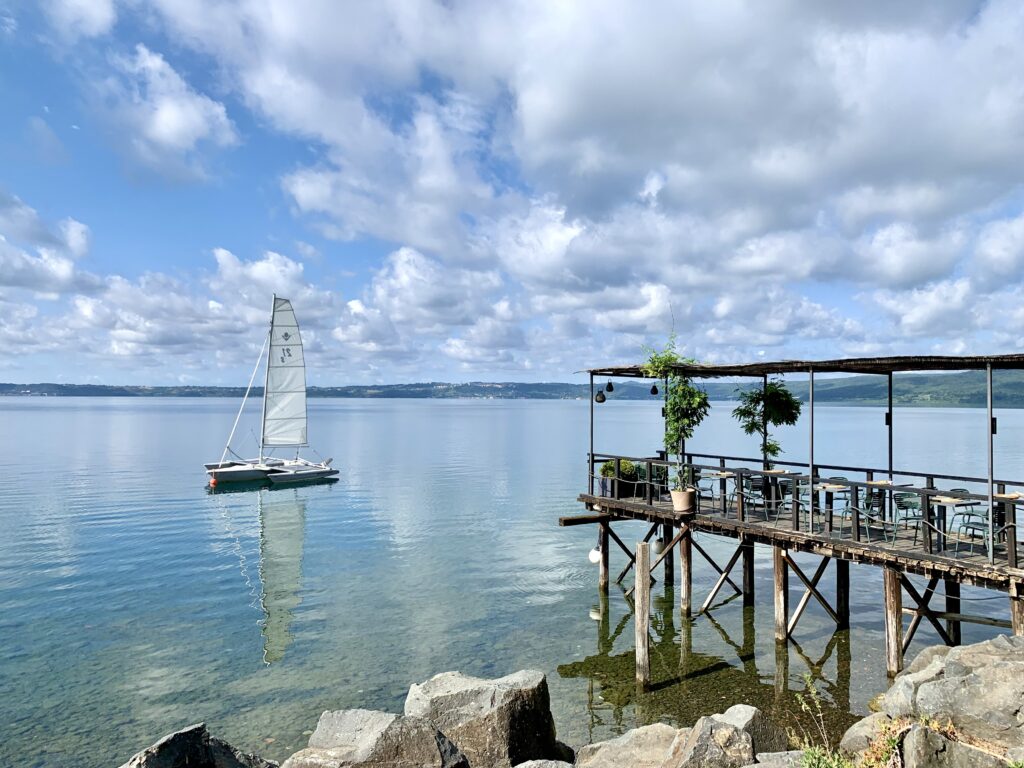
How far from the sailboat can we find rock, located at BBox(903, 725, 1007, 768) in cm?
5031

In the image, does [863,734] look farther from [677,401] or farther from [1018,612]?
[677,401]

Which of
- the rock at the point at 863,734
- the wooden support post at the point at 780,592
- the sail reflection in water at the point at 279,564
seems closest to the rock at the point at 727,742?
the rock at the point at 863,734

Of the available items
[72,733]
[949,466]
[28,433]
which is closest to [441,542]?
[72,733]

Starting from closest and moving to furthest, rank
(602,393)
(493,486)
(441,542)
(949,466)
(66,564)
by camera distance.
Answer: (602,393)
(66,564)
(441,542)
(493,486)
(949,466)

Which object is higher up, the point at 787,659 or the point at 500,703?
the point at 500,703

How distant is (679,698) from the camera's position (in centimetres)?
1434

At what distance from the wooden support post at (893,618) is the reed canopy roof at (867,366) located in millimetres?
4009

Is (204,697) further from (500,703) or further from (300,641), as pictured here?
(500,703)

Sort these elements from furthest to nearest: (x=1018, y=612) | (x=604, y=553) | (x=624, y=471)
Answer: (x=604, y=553) < (x=624, y=471) < (x=1018, y=612)

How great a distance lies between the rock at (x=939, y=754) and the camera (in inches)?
301

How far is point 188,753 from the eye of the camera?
810 cm

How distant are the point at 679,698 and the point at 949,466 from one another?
5617cm

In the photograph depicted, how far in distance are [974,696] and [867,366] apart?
22.5 feet

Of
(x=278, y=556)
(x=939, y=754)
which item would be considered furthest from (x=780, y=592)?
(x=278, y=556)
